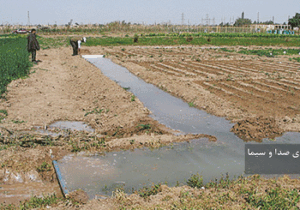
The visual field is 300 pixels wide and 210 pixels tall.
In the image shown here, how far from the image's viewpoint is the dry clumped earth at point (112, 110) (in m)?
5.20

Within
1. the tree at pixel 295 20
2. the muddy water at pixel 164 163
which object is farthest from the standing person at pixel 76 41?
the tree at pixel 295 20

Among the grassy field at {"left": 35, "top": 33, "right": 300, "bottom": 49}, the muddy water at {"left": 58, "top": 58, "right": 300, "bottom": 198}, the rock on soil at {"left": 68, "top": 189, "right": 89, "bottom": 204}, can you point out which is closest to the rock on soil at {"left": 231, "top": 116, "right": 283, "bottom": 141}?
the muddy water at {"left": 58, "top": 58, "right": 300, "bottom": 198}

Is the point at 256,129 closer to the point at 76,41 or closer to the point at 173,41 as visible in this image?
the point at 76,41

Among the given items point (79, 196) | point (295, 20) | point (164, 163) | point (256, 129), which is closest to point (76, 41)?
point (256, 129)

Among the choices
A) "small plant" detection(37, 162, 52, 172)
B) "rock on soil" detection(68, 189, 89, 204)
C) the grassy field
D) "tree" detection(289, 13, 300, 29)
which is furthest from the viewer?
"tree" detection(289, 13, 300, 29)

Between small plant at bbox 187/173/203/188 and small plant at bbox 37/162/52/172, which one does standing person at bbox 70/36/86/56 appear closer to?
small plant at bbox 37/162/52/172

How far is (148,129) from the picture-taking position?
279 inches

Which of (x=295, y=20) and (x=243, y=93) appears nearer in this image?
(x=243, y=93)

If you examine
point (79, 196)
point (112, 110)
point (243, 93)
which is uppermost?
point (243, 93)

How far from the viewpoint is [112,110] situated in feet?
29.2

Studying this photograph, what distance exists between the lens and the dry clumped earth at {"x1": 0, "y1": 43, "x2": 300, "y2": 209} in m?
5.20

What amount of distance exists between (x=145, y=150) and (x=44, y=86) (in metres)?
7.43

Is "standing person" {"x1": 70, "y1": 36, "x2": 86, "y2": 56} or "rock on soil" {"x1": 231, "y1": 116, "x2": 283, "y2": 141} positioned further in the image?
"standing person" {"x1": 70, "y1": 36, "x2": 86, "y2": 56}

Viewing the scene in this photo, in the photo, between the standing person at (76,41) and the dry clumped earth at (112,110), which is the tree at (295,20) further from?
the dry clumped earth at (112,110)
